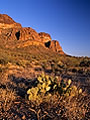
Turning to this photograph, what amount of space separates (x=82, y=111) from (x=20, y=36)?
42.2m

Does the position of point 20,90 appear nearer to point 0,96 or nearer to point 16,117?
point 0,96

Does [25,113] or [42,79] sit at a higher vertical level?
[42,79]

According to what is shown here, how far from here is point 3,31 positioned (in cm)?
4247

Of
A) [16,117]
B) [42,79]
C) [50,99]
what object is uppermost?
[42,79]

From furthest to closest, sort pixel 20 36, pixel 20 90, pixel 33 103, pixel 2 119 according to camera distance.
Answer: pixel 20 36
pixel 20 90
pixel 33 103
pixel 2 119

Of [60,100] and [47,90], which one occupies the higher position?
[47,90]

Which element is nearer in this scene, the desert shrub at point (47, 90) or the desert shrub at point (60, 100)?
the desert shrub at point (60, 100)

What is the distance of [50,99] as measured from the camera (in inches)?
98.8

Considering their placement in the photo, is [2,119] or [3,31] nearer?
[2,119]

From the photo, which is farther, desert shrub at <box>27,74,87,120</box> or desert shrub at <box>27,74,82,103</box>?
desert shrub at <box>27,74,82,103</box>

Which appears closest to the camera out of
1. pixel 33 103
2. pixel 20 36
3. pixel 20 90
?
pixel 33 103

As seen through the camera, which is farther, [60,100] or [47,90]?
[47,90]

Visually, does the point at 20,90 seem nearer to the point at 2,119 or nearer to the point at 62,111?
the point at 2,119

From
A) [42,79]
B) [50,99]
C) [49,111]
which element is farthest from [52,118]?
[42,79]
